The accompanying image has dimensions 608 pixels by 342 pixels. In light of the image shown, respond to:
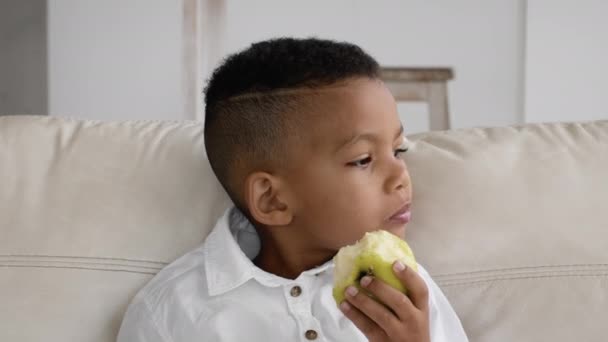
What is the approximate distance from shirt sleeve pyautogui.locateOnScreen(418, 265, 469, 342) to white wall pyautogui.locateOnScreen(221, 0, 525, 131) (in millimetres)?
3520

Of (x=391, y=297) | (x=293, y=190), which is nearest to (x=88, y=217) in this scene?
(x=293, y=190)

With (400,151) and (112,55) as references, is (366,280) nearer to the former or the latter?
(400,151)

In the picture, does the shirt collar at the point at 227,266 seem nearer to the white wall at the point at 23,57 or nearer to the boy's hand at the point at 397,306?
the boy's hand at the point at 397,306

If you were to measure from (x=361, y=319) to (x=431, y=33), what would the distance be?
3.90 metres

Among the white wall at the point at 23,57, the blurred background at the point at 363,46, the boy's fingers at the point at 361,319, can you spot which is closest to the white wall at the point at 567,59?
the blurred background at the point at 363,46

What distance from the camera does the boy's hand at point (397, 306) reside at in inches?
45.8

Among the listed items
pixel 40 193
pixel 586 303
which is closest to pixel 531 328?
pixel 586 303

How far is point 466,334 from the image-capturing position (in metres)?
1.45

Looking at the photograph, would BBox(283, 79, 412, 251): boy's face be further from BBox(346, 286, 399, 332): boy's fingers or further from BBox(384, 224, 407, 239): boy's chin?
BBox(346, 286, 399, 332): boy's fingers

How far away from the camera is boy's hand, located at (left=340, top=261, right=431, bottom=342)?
1.16m

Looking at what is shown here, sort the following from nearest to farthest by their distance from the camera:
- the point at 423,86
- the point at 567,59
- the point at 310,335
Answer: the point at 310,335 < the point at 423,86 < the point at 567,59

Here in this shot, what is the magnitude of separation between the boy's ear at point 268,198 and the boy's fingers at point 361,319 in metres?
0.26

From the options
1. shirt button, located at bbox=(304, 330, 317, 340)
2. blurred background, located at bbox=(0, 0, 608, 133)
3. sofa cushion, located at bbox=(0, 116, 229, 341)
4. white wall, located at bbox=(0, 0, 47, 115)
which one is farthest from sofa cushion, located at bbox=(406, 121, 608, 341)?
blurred background, located at bbox=(0, 0, 608, 133)

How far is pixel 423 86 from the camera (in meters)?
3.75
